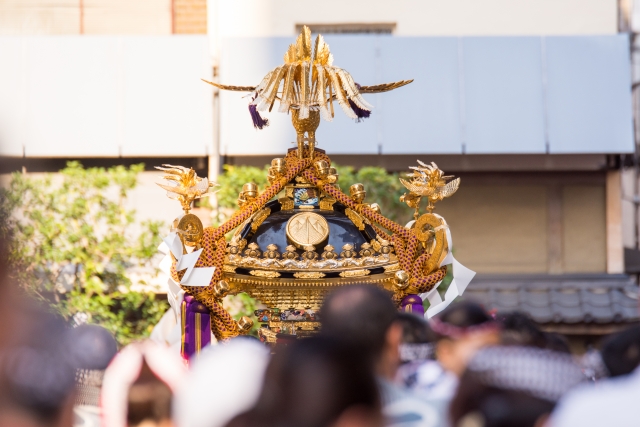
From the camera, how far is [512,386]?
2074mm

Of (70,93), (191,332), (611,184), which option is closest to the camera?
(191,332)

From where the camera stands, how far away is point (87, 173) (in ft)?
24.6

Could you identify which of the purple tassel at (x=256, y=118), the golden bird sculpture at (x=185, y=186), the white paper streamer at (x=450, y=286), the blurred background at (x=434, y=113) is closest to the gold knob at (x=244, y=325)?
the golden bird sculpture at (x=185, y=186)

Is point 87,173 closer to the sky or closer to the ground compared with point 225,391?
closer to the sky

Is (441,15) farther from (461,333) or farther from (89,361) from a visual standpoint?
(89,361)

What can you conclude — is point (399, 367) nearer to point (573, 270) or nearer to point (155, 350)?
point (155, 350)

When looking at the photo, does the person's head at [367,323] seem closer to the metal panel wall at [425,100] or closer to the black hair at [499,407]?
the black hair at [499,407]

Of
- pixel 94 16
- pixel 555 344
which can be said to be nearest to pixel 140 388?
pixel 555 344

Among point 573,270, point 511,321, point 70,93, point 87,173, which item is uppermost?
point 70,93

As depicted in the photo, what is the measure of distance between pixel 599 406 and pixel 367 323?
2.13 ft

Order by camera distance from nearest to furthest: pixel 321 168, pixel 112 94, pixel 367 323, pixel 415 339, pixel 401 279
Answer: pixel 367 323 → pixel 415 339 → pixel 401 279 → pixel 321 168 → pixel 112 94

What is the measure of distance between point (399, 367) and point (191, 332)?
2.05 meters

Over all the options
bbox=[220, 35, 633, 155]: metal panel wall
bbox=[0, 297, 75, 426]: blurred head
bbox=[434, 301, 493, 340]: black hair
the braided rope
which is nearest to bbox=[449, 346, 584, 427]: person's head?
bbox=[434, 301, 493, 340]: black hair

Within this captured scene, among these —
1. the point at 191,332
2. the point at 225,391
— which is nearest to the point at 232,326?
the point at 191,332
